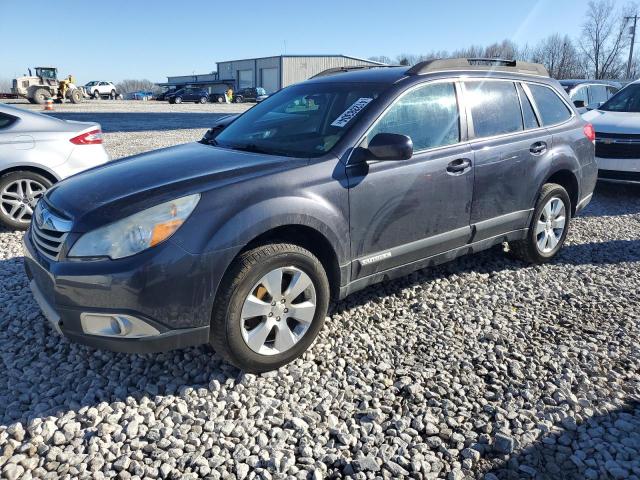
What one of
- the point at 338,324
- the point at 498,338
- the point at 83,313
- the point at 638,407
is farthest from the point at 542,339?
the point at 83,313

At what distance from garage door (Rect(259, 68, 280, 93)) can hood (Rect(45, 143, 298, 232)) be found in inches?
2627

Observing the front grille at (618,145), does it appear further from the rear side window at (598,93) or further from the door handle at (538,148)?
the rear side window at (598,93)

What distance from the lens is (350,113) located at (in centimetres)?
352

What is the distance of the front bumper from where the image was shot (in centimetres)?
255

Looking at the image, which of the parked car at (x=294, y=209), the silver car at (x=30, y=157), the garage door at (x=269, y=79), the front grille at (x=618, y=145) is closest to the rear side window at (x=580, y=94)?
the front grille at (x=618, y=145)


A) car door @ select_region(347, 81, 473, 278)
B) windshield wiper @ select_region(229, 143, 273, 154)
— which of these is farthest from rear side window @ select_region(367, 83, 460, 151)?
windshield wiper @ select_region(229, 143, 273, 154)

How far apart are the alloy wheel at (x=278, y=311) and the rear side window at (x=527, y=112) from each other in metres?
2.64

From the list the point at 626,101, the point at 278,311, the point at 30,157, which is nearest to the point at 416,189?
the point at 278,311

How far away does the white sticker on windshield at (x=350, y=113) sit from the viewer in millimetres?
3465

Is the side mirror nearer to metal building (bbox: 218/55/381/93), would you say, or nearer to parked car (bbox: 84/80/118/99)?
parked car (bbox: 84/80/118/99)

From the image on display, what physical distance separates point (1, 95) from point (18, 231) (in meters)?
45.6

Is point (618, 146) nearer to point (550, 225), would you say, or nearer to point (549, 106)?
point (549, 106)

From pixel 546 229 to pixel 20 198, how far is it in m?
5.47

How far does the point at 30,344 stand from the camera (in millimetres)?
3393
